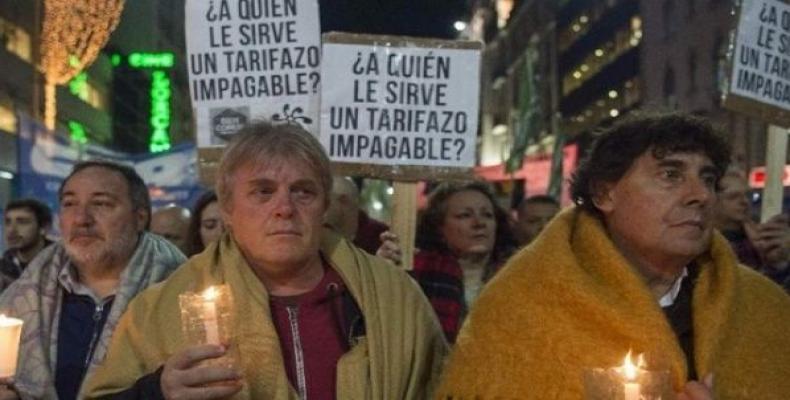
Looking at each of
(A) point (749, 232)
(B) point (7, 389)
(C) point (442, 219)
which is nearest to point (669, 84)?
(A) point (749, 232)

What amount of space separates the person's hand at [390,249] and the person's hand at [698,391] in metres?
2.62

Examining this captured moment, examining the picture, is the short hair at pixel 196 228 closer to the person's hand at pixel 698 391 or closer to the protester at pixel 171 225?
the protester at pixel 171 225

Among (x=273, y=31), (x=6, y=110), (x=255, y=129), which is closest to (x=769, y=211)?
(x=273, y=31)

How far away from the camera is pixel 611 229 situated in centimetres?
400

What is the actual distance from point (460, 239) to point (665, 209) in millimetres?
2968

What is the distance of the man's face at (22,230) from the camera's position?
9.11 metres

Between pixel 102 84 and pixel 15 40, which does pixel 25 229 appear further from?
pixel 102 84

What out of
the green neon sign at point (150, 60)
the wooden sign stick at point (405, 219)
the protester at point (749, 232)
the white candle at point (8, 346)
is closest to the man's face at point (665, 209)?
the white candle at point (8, 346)

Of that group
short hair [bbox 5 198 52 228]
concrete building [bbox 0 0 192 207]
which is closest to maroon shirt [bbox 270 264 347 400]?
short hair [bbox 5 198 52 228]

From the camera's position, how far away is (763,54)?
7641mm

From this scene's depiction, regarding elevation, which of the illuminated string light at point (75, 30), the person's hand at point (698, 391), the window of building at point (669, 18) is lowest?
the person's hand at point (698, 391)

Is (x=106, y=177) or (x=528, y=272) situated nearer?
(x=528, y=272)

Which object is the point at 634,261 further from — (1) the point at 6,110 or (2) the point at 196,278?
(1) the point at 6,110

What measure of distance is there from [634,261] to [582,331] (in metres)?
0.33
